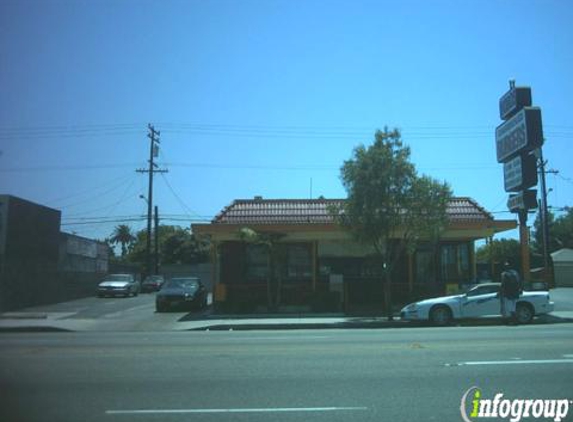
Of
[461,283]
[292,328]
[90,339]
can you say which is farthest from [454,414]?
[461,283]

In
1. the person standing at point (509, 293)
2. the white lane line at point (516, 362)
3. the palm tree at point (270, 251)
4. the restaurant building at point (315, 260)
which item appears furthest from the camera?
the restaurant building at point (315, 260)

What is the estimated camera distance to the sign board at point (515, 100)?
2773 cm

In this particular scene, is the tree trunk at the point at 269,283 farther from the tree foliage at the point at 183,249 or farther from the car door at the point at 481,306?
the tree foliage at the point at 183,249

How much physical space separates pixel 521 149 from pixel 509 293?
1023cm

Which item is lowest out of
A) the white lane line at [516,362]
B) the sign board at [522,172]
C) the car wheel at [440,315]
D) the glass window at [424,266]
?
the white lane line at [516,362]

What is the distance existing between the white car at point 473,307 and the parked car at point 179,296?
1137 centimetres

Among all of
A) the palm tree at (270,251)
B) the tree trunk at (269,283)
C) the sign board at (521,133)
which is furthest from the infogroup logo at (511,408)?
the sign board at (521,133)

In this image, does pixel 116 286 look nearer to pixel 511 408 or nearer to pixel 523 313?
pixel 523 313

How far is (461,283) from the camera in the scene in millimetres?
28172

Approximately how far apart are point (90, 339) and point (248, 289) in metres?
11.1

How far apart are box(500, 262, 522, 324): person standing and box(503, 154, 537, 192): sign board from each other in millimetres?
9245

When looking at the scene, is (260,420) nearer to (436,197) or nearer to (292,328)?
(292,328)

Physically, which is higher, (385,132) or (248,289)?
(385,132)

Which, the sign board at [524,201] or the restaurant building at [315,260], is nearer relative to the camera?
the restaurant building at [315,260]
